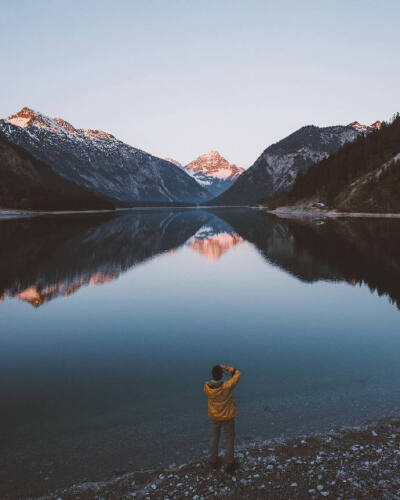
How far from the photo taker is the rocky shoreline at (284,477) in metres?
9.56

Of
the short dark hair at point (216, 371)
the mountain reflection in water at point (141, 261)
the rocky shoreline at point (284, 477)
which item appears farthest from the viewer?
the mountain reflection in water at point (141, 261)

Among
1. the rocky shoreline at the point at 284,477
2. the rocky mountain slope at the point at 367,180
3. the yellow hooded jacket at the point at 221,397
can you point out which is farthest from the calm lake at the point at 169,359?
the rocky mountain slope at the point at 367,180

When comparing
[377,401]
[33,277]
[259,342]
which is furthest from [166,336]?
[33,277]

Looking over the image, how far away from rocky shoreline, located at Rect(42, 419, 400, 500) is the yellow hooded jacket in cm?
147

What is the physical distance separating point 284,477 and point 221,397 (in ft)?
8.36

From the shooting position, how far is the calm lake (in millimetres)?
12352

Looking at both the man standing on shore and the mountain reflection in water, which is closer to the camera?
the man standing on shore

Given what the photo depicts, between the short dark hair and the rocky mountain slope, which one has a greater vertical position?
the rocky mountain slope

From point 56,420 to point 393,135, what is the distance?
8428 inches

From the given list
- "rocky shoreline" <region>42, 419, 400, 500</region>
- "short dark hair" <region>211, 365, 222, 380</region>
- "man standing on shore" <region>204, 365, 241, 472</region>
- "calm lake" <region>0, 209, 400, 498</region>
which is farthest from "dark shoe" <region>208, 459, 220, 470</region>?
"short dark hair" <region>211, 365, 222, 380</region>

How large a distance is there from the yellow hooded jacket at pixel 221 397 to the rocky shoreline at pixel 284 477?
1.47 m

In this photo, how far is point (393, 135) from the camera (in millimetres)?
191500

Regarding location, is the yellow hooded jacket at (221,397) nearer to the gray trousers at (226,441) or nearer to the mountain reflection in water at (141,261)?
the gray trousers at (226,441)

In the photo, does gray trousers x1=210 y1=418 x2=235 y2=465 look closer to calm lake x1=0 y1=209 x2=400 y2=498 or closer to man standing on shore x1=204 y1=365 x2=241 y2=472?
man standing on shore x1=204 y1=365 x2=241 y2=472
